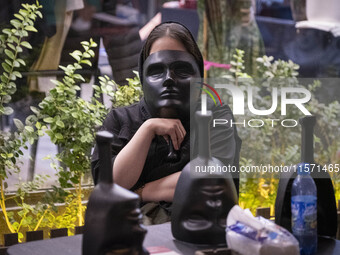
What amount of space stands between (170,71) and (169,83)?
0.22 ft

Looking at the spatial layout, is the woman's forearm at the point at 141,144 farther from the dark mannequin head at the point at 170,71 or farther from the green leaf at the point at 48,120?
the green leaf at the point at 48,120

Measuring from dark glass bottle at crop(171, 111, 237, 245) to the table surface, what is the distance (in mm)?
48

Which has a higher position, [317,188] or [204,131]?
[204,131]

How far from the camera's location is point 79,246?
158 cm

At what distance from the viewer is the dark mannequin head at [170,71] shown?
216 centimetres

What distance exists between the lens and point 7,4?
3.08 meters

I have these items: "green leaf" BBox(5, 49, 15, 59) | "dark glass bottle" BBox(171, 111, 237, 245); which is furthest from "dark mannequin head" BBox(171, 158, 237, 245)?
"green leaf" BBox(5, 49, 15, 59)

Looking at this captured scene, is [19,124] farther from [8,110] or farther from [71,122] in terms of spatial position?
[71,122]

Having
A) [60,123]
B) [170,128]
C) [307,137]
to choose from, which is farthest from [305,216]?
[60,123]

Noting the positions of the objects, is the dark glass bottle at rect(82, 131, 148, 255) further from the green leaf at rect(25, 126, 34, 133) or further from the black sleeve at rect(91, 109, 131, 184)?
the green leaf at rect(25, 126, 34, 133)

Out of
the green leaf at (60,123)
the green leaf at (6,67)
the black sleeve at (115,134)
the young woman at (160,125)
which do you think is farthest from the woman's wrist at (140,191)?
the green leaf at (6,67)

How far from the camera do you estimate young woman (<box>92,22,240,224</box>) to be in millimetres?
2156

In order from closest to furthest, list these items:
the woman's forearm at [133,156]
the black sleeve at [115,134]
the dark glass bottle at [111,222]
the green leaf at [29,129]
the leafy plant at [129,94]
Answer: the dark glass bottle at [111,222]
the woman's forearm at [133,156]
the black sleeve at [115,134]
the green leaf at [29,129]
the leafy plant at [129,94]

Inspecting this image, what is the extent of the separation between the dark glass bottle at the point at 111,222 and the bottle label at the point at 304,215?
1.59ft
